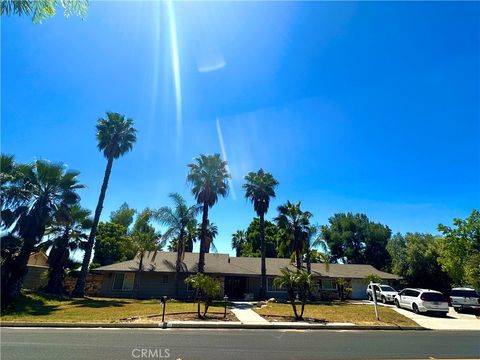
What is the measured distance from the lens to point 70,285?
29.4m

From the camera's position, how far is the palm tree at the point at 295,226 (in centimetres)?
2991

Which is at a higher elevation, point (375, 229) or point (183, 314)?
point (375, 229)

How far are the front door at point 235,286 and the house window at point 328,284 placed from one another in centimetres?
853

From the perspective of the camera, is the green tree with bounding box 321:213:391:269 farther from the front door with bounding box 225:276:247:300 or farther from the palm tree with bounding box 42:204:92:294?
the palm tree with bounding box 42:204:92:294

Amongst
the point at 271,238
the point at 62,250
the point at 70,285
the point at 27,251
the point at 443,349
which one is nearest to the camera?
the point at 443,349

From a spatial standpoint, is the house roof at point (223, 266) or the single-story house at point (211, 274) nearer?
the single-story house at point (211, 274)

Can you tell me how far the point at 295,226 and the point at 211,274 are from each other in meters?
9.94

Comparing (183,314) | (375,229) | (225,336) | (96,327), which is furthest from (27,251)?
(375,229)

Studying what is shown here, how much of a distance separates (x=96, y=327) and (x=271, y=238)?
41.4 metres

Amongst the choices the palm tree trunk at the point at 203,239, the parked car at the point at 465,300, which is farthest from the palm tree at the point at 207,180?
the parked car at the point at 465,300

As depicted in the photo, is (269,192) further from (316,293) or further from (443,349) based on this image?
(443,349)

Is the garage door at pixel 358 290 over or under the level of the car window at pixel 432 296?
over

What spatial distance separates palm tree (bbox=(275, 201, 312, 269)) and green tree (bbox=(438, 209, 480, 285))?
47.3ft

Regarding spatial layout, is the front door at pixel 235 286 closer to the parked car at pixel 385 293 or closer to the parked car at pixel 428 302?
the parked car at pixel 385 293
